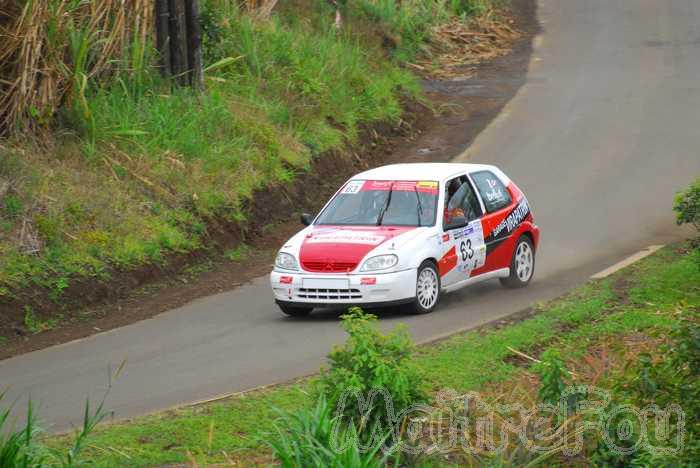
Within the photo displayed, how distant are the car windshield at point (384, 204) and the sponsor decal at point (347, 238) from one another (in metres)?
0.44

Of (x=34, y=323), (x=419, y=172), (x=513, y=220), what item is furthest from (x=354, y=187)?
(x=34, y=323)

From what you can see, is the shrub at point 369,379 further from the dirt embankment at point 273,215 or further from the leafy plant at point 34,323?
the leafy plant at point 34,323

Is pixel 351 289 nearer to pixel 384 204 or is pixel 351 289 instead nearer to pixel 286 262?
pixel 286 262

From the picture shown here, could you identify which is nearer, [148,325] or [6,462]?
[6,462]

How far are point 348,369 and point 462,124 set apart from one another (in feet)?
60.8

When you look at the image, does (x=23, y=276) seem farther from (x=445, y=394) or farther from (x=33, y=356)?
(x=445, y=394)

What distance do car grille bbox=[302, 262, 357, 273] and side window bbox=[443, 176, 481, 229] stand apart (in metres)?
1.45

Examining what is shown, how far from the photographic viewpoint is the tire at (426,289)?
46.6 feet

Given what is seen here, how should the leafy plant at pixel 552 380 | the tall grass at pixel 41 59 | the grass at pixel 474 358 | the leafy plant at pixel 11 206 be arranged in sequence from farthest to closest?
the tall grass at pixel 41 59, the leafy plant at pixel 11 206, the grass at pixel 474 358, the leafy plant at pixel 552 380

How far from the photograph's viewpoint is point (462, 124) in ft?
88.5

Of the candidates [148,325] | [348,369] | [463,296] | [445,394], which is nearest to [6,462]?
[348,369]

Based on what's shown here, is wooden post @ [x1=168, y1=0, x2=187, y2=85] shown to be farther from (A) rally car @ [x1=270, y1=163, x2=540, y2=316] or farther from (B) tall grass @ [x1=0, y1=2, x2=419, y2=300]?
(A) rally car @ [x1=270, y1=163, x2=540, y2=316]

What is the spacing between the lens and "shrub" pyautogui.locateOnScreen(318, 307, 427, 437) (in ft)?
28.7

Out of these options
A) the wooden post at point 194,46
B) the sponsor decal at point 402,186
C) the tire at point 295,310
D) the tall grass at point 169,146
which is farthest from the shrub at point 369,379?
the wooden post at point 194,46
